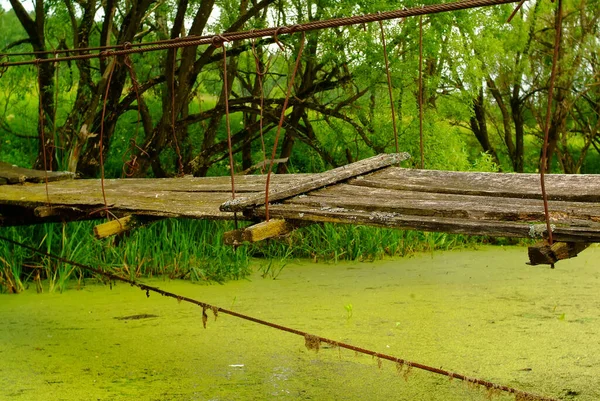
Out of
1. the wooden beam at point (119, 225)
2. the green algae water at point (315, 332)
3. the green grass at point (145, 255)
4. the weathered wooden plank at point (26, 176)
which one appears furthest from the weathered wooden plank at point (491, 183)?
the green grass at point (145, 255)

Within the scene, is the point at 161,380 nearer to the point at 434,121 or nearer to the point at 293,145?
the point at 434,121

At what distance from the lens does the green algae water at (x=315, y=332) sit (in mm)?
3109

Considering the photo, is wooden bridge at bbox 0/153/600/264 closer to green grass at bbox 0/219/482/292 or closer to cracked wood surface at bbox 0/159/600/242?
cracked wood surface at bbox 0/159/600/242

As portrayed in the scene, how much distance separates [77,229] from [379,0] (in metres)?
2.21

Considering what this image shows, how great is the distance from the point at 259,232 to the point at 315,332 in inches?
60.6

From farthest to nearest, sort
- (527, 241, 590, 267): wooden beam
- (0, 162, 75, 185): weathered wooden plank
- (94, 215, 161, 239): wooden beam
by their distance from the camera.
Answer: (0, 162, 75, 185): weathered wooden plank < (94, 215, 161, 239): wooden beam < (527, 241, 590, 267): wooden beam

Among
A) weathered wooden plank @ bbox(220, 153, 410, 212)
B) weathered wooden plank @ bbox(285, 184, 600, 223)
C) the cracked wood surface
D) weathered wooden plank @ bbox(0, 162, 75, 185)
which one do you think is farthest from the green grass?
weathered wooden plank @ bbox(285, 184, 600, 223)

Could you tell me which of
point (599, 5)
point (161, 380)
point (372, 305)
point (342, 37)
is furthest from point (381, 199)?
point (599, 5)

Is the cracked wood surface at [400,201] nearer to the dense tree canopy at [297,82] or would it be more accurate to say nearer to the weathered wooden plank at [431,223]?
the weathered wooden plank at [431,223]

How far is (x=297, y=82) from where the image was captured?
725 centimetres

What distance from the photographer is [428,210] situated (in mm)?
2236

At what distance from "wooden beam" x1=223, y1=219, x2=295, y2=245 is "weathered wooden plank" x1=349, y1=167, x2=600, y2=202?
1.47 feet

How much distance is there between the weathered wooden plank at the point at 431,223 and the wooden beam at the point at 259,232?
0.11ft

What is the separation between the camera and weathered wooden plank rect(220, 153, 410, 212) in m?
2.55
